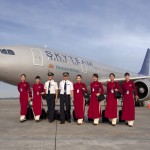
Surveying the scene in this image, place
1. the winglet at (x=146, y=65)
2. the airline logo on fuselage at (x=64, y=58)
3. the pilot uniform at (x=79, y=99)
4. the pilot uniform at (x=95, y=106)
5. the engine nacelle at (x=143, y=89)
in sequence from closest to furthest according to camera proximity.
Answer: the pilot uniform at (x=95, y=106), the pilot uniform at (x=79, y=99), the airline logo on fuselage at (x=64, y=58), the engine nacelle at (x=143, y=89), the winglet at (x=146, y=65)

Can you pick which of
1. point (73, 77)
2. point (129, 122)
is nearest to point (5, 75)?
point (73, 77)

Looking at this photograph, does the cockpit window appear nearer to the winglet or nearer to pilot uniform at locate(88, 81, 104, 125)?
pilot uniform at locate(88, 81, 104, 125)

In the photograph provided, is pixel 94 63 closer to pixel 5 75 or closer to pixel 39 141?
pixel 5 75

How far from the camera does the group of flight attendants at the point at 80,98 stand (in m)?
8.41

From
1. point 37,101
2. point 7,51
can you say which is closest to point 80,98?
point 37,101

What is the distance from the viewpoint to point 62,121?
337 inches

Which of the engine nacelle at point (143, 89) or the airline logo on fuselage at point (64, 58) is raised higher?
the airline logo on fuselage at point (64, 58)

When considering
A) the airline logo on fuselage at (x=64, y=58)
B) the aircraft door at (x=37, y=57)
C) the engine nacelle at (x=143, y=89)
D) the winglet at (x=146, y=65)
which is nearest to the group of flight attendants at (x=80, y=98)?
the aircraft door at (x=37, y=57)

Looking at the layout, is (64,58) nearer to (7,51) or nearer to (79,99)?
(7,51)

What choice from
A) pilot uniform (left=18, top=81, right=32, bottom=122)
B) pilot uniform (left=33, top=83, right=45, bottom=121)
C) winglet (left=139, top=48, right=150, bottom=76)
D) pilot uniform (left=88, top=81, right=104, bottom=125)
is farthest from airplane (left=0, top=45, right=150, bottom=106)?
winglet (left=139, top=48, right=150, bottom=76)

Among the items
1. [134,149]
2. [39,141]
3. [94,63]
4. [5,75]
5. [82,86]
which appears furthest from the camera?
[94,63]

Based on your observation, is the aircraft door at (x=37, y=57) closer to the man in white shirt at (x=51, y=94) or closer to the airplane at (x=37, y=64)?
the airplane at (x=37, y=64)

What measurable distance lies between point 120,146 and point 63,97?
4337mm

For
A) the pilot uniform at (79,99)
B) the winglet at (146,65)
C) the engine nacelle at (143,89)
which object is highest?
the winglet at (146,65)
